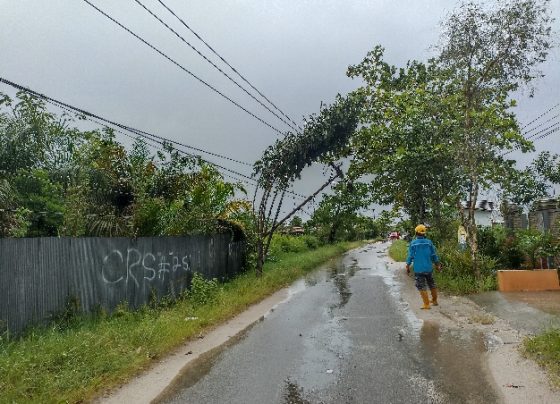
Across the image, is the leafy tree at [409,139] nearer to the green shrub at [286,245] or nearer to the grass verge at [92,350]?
the grass verge at [92,350]

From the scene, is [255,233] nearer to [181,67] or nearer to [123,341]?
[181,67]

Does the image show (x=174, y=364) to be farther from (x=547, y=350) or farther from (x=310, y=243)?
(x=310, y=243)

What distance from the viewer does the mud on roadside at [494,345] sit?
190 inches

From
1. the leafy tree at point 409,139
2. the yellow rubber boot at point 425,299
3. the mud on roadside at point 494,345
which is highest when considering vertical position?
the leafy tree at point 409,139

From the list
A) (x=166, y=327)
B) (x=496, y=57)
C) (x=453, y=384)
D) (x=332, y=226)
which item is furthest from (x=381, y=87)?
(x=332, y=226)

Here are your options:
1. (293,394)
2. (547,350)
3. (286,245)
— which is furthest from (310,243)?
(293,394)

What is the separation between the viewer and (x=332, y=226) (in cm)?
4616

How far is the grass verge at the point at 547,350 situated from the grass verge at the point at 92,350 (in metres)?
4.88

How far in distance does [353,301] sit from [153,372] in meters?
6.71

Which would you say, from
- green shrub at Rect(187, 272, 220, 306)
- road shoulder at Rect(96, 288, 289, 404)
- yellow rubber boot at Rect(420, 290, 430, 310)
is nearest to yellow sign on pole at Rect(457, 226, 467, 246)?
yellow rubber boot at Rect(420, 290, 430, 310)

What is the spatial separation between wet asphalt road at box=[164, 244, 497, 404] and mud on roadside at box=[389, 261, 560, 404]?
10 cm

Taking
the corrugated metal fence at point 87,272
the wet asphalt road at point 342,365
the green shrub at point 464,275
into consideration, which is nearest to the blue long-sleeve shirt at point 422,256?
the wet asphalt road at point 342,365

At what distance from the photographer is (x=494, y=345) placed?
6.70 meters

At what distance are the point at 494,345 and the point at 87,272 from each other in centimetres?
674
